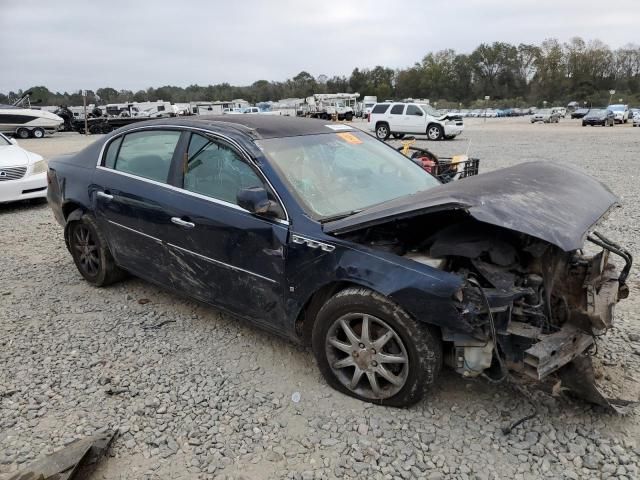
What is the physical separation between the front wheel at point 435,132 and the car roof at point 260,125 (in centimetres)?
2011

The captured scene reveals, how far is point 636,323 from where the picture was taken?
152 inches

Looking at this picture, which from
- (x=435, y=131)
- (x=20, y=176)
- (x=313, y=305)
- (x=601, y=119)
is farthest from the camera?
(x=601, y=119)

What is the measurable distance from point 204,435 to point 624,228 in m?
5.98

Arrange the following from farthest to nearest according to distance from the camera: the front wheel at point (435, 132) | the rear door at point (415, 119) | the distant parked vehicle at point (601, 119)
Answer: the distant parked vehicle at point (601, 119), the rear door at point (415, 119), the front wheel at point (435, 132)

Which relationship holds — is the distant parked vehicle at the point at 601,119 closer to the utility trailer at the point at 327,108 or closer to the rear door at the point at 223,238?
the utility trailer at the point at 327,108

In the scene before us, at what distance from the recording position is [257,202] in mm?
2979

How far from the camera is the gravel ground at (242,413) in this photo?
8.27ft

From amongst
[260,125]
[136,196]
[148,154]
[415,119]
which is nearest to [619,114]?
[415,119]

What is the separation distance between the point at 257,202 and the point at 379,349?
1114 mm

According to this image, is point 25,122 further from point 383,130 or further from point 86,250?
point 86,250

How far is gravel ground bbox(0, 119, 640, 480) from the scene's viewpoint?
8.27ft

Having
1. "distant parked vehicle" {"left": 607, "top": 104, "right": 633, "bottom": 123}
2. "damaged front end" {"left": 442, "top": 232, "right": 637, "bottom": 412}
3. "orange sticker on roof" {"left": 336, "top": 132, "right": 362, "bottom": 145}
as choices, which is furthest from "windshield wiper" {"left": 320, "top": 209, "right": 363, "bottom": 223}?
"distant parked vehicle" {"left": 607, "top": 104, "right": 633, "bottom": 123}

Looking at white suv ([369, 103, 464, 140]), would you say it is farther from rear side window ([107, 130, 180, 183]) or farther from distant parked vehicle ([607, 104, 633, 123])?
distant parked vehicle ([607, 104, 633, 123])

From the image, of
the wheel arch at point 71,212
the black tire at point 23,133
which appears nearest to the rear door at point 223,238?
the wheel arch at point 71,212
